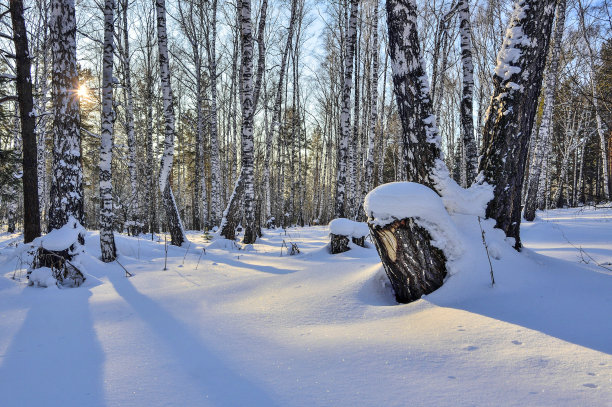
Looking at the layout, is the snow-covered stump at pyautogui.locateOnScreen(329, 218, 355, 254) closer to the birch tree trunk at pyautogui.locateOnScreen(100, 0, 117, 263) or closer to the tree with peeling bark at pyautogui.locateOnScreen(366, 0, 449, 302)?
the tree with peeling bark at pyautogui.locateOnScreen(366, 0, 449, 302)

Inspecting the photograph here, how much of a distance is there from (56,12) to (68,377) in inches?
201

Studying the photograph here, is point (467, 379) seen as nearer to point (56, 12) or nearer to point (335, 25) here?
point (56, 12)

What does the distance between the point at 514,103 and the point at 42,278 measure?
5611mm

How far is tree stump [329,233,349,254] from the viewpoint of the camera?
213 inches

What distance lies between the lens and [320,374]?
157 centimetres

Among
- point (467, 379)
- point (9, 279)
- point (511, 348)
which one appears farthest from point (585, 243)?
point (9, 279)

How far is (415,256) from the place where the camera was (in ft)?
8.14

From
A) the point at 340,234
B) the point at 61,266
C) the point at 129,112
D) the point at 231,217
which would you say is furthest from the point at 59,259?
the point at 129,112

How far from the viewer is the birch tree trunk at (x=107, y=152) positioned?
5.26m

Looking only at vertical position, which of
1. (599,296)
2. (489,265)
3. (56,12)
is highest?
(56,12)

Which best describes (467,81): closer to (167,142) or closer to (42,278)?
(167,142)

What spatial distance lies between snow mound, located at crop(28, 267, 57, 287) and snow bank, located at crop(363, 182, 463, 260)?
3.91m

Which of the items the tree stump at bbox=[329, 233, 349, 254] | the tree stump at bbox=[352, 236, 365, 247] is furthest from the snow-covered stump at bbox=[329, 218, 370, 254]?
the tree stump at bbox=[352, 236, 365, 247]

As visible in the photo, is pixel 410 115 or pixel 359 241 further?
pixel 359 241
